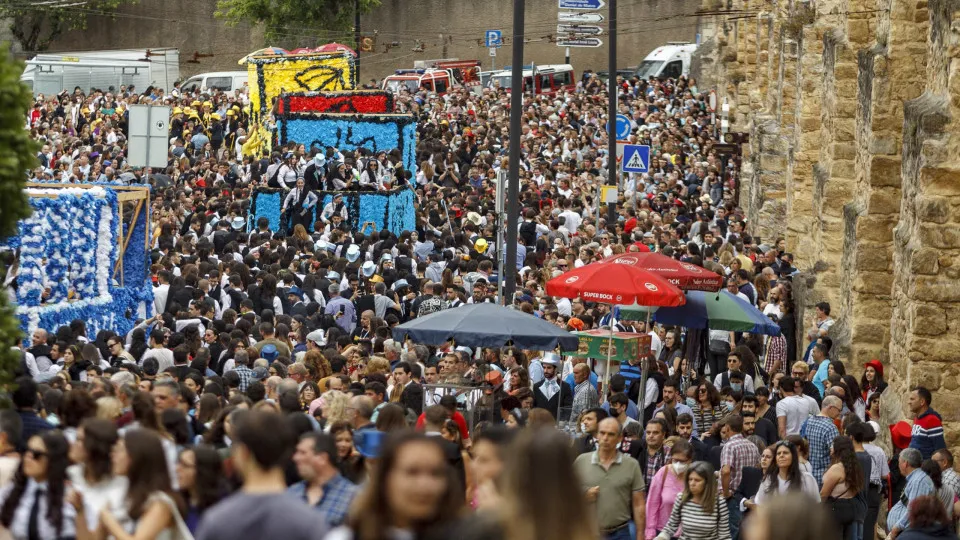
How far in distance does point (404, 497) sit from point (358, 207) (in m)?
21.9

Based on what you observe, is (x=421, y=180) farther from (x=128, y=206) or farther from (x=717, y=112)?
(x=717, y=112)

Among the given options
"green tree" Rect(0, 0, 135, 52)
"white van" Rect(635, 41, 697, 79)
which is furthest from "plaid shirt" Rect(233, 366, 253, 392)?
"green tree" Rect(0, 0, 135, 52)

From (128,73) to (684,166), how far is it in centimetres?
1750

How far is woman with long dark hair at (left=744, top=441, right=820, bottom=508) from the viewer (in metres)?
10.5

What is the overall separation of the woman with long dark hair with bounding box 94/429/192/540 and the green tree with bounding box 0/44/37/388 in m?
1.98

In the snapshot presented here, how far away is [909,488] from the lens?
1095 centimetres

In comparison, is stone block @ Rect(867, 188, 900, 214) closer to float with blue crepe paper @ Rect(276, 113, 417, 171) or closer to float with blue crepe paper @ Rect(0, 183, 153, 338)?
float with blue crepe paper @ Rect(0, 183, 153, 338)

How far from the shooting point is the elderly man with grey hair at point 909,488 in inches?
425

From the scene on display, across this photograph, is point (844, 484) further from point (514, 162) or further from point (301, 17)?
point (301, 17)

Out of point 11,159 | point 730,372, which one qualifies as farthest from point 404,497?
point 730,372

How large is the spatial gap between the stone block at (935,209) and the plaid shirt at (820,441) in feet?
7.82

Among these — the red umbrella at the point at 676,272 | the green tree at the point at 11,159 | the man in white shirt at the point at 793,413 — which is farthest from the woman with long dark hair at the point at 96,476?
the red umbrella at the point at 676,272

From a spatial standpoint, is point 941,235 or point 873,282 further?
point 873,282

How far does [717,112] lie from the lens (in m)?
46.7
